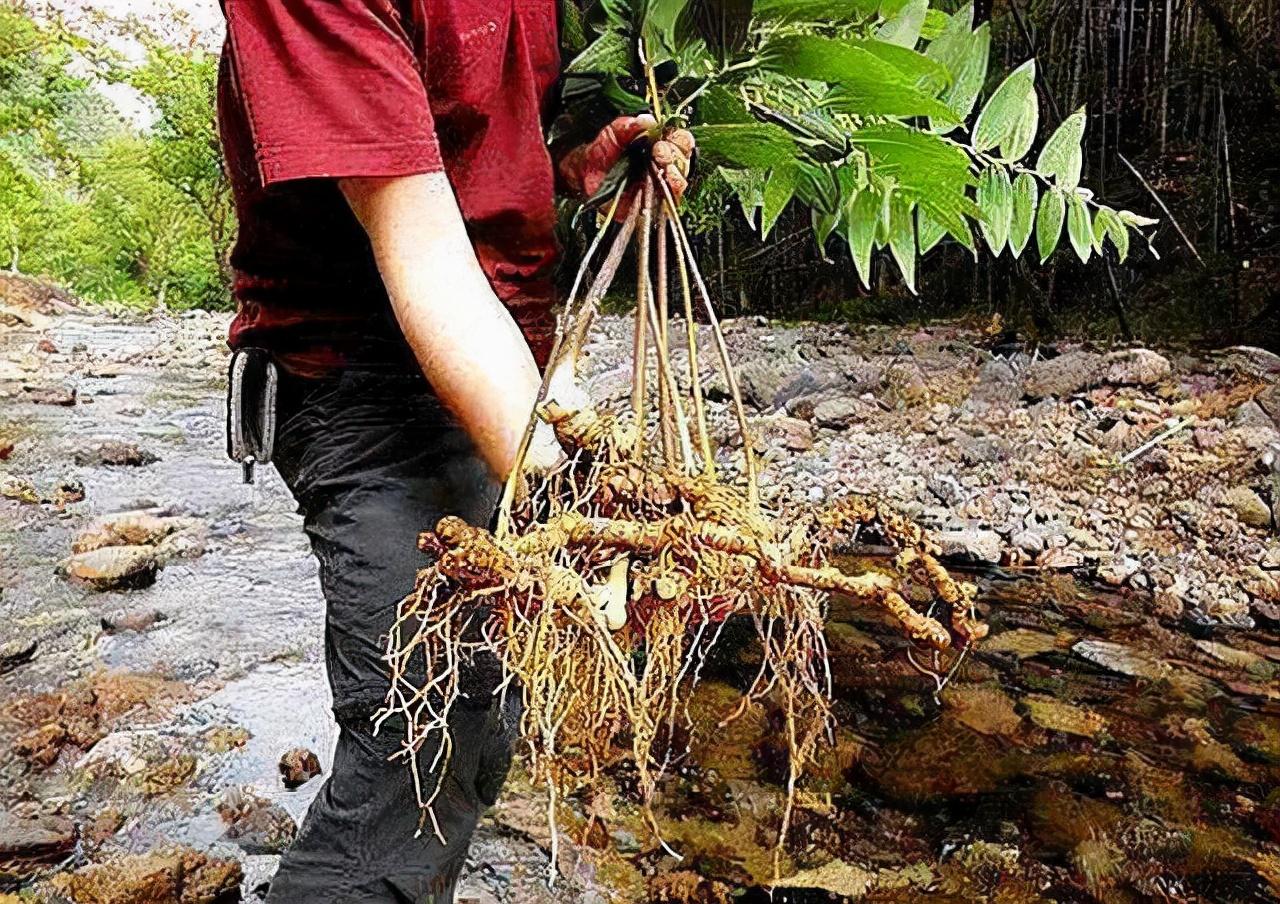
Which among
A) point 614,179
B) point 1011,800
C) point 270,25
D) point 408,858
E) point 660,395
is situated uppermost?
point 270,25

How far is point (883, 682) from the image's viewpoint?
218 centimetres

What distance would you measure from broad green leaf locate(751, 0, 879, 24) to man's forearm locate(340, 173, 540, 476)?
0.29 meters

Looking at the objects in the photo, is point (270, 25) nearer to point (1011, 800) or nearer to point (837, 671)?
point (1011, 800)

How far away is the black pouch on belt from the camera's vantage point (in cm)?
103

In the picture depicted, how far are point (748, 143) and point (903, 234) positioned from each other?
0.27 m

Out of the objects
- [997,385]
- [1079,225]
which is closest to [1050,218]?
[1079,225]

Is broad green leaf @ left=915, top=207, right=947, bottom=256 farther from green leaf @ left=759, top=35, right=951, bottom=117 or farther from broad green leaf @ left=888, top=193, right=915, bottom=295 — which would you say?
green leaf @ left=759, top=35, right=951, bottom=117

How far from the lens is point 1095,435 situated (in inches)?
143

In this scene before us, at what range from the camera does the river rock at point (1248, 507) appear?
2936mm

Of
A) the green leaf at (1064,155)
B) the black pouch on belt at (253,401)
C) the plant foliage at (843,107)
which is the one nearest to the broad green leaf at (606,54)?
the plant foliage at (843,107)

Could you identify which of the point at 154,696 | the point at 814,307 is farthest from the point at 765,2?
the point at 814,307

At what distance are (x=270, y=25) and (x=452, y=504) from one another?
421mm

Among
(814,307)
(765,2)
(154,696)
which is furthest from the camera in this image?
(814,307)

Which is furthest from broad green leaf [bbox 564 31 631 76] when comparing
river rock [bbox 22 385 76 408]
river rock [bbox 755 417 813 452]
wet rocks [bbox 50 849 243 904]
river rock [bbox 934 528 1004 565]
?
river rock [bbox 22 385 76 408]
